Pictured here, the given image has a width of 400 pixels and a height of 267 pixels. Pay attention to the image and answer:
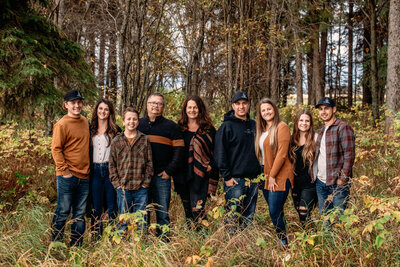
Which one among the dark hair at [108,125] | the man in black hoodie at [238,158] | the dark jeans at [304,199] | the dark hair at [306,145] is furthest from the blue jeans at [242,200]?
the dark hair at [108,125]

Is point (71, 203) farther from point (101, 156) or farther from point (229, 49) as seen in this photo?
point (229, 49)

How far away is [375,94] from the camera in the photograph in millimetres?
11906

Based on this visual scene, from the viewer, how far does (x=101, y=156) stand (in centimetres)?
393

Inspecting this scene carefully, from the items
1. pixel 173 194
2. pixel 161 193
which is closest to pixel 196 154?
pixel 161 193

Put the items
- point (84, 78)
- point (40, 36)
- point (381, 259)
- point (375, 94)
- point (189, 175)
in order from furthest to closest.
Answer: point (375, 94), point (84, 78), point (40, 36), point (189, 175), point (381, 259)

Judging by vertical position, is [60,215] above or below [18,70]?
below

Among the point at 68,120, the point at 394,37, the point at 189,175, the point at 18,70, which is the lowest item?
the point at 189,175

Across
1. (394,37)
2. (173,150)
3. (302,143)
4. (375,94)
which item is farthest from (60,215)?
(375,94)

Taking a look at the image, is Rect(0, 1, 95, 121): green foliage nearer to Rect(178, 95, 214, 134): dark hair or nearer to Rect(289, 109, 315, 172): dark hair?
Rect(178, 95, 214, 134): dark hair

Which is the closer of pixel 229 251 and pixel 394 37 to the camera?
pixel 229 251

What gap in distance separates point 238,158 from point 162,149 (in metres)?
0.95

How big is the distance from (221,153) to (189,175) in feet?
1.89

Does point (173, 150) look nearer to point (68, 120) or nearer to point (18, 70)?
point (68, 120)

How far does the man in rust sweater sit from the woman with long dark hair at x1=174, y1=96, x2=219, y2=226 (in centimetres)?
118
